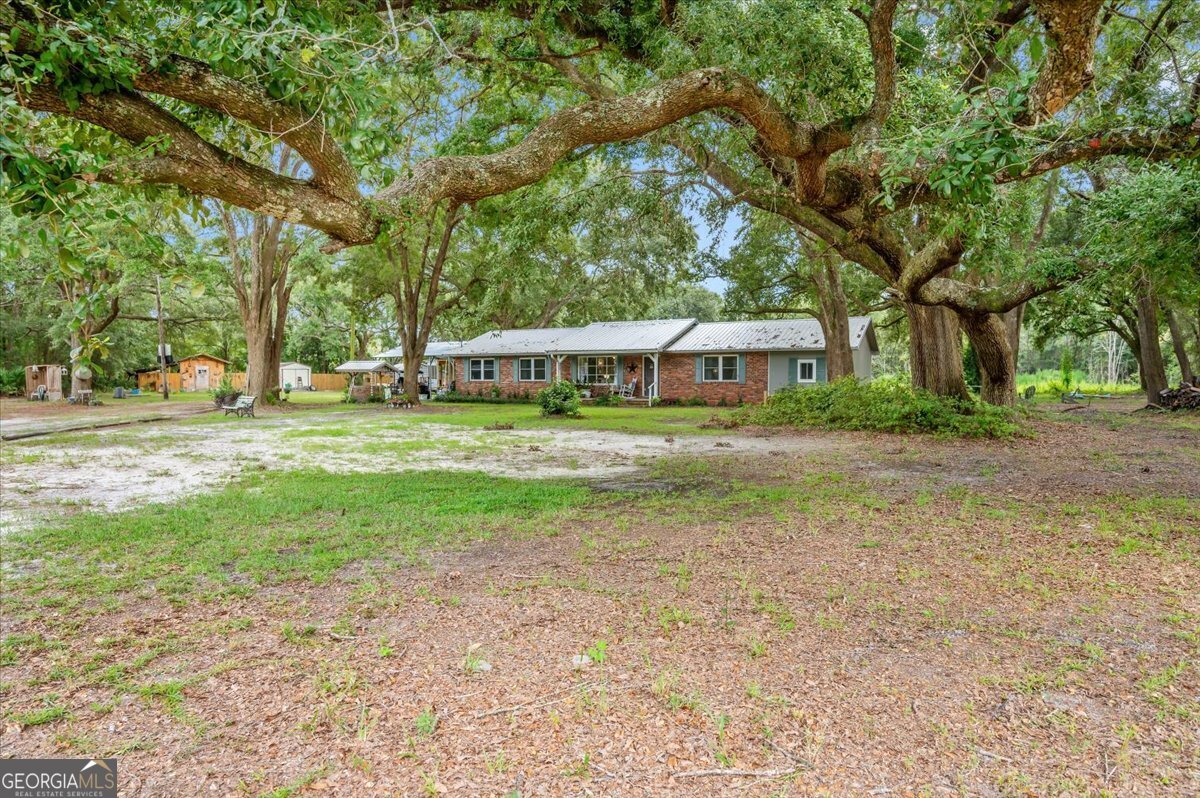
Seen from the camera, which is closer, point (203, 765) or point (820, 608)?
point (203, 765)

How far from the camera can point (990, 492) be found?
6.83m

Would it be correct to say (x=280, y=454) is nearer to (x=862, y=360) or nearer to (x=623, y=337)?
(x=623, y=337)

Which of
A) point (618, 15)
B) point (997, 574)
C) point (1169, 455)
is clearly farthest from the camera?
point (1169, 455)

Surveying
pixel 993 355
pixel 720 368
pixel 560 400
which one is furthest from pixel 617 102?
pixel 720 368

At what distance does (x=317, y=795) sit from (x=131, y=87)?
10.3 feet

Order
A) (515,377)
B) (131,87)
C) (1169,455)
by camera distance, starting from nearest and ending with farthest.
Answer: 1. (131,87)
2. (1169,455)
3. (515,377)

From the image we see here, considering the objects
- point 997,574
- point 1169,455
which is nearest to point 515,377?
point 1169,455

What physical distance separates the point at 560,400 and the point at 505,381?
1140 centimetres

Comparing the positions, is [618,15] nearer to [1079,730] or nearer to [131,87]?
[131,87]

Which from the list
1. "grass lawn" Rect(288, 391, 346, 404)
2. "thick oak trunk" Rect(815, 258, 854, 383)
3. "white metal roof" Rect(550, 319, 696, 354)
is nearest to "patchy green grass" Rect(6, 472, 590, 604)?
"thick oak trunk" Rect(815, 258, 854, 383)

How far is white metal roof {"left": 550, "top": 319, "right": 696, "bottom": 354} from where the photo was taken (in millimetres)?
26281

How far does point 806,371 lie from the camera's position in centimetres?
2386

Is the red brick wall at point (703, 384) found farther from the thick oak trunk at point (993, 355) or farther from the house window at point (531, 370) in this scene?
the thick oak trunk at point (993, 355)

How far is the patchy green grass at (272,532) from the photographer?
4324mm
